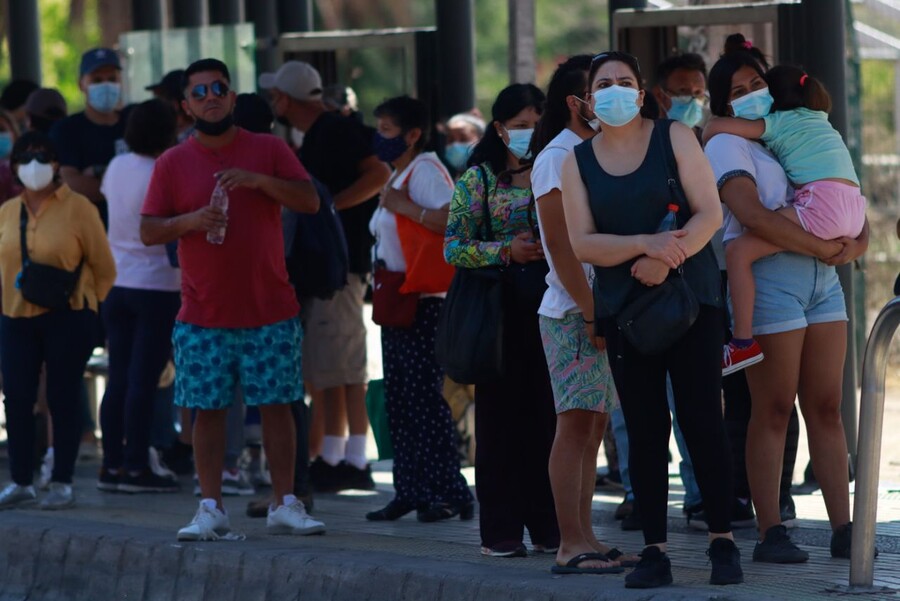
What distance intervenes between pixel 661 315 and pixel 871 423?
2.35 feet

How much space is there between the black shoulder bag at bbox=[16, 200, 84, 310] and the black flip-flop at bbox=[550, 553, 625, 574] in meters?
3.37

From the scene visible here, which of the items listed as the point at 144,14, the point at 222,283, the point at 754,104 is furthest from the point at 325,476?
the point at 144,14

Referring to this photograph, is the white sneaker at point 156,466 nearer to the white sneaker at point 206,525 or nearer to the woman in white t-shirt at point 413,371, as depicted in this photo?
the woman in white t-shirt at point 413,371

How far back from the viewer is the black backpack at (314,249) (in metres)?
8.28

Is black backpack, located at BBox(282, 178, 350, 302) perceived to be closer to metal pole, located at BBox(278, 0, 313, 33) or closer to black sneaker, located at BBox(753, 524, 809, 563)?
black sneaker, located at BBox(753, 524, 809, 563)

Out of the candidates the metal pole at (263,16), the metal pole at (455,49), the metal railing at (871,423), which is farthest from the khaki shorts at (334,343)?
the metal pole at (263,16)

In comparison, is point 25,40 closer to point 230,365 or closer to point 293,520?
point 230,365

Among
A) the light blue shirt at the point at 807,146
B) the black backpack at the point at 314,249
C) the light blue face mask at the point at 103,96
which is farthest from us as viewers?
the light blue face mask at the point at 103,96

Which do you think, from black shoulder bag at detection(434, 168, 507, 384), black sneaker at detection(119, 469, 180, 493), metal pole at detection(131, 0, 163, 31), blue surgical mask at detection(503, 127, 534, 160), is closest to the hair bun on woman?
blue surgical mask at detection(503, 127, 534, 160)

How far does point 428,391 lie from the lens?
8156 mm

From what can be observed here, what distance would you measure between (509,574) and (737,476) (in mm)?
1517

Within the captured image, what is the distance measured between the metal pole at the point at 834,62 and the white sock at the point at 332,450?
2467mm

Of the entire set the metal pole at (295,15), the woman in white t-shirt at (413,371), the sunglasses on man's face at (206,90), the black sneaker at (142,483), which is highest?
the metal pole at (295,15)

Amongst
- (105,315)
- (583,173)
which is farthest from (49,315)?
(583,173)
